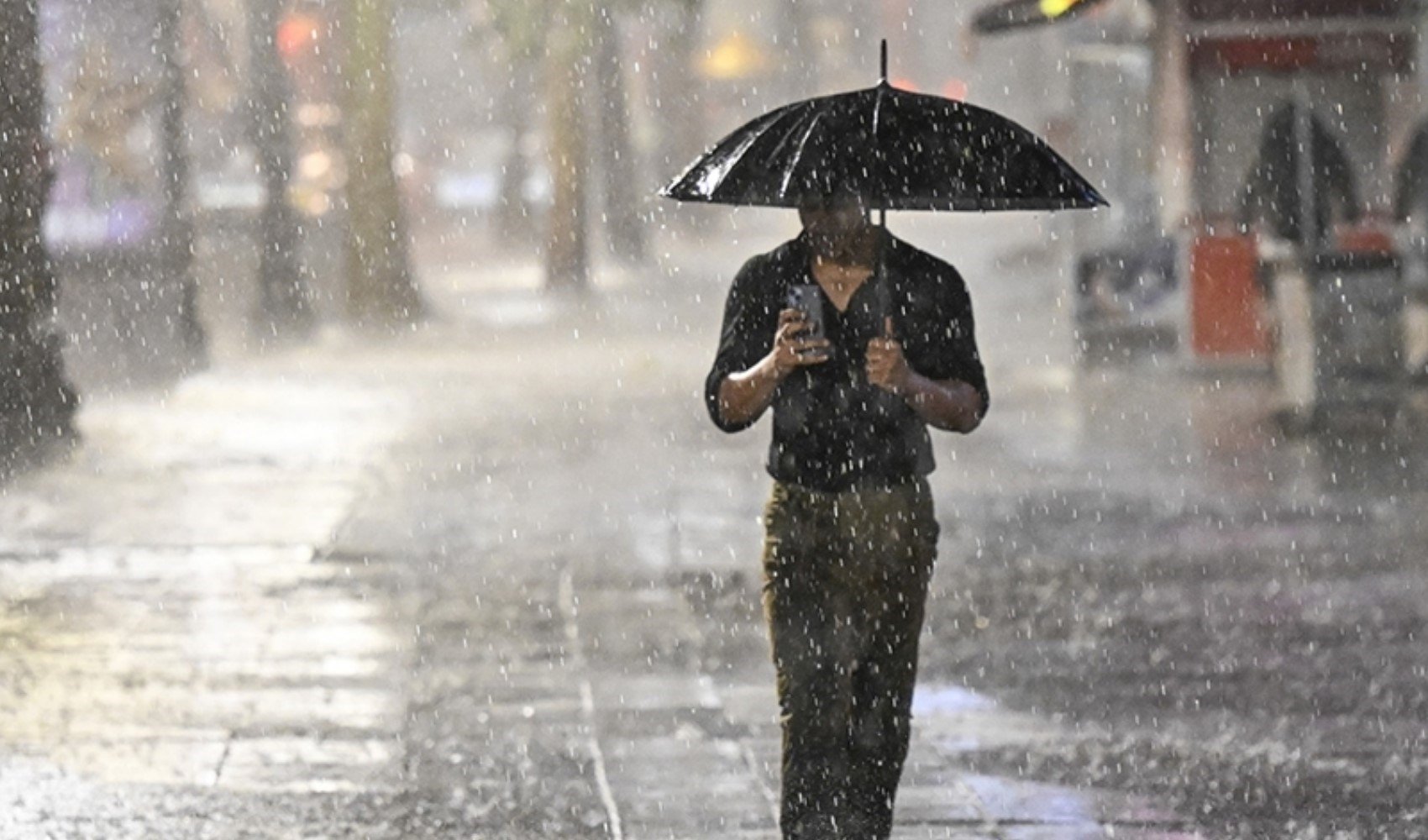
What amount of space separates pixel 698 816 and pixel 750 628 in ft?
10.7

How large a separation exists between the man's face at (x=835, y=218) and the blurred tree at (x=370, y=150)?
83.4 feet

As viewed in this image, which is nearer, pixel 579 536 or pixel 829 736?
pixel 829 736

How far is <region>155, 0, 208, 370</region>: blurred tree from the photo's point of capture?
24141 mm

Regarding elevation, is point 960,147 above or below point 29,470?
above

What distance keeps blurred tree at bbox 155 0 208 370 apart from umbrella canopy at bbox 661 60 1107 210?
1772 cm

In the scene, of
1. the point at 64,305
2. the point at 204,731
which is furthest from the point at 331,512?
the point at 64,305

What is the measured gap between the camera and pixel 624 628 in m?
10.8

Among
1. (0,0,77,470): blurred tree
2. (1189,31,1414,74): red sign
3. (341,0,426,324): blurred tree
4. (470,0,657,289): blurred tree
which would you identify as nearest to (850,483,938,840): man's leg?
(0,0,77,470): blurred tree

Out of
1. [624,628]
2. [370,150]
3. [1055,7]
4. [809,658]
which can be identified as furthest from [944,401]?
[370,150]

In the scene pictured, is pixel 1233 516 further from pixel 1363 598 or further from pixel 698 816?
pixel 698 816

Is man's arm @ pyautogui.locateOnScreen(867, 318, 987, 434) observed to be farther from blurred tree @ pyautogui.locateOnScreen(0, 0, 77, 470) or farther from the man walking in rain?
blurred tree @ pyautogui.locateOnScreen(0, 0, 77, 470)

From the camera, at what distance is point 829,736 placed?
647 centimetres

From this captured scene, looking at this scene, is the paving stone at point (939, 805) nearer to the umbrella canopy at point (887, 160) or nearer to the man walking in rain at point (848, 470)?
the man walking in rain at point (848, 470)

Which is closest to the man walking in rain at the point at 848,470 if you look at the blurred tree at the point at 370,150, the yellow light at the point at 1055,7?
the yellow light at the point at 1055,7
